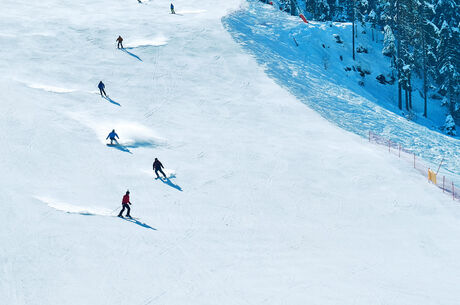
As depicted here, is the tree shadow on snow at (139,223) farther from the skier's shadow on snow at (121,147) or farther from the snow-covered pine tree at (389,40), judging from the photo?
the snow-covered pine tree at (389,40)

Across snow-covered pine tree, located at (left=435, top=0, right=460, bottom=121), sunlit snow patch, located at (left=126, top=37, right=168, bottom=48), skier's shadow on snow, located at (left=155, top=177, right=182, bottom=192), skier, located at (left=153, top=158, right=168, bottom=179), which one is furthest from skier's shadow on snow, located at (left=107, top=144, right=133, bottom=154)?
snow-covered pine tree, located at (left=435, top=0, right=460, bottom=121)

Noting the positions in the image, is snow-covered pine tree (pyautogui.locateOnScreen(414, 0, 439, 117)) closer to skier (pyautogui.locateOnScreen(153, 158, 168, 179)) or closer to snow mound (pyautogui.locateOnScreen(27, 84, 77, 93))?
snow mound (pyautogui.locateOnScreen(27, 84, 77, 93))

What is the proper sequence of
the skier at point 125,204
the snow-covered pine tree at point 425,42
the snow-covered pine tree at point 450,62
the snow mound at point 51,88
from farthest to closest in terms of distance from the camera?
1. the snow-covered pine tree at point 425,42
2. the snow-covered pine tree at point 450,62
3. the snow mound at point 51,88
4. the skier at point 125,204

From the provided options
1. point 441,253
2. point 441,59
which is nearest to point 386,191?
point 441,253

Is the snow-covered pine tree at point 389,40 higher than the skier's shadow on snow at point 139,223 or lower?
higher

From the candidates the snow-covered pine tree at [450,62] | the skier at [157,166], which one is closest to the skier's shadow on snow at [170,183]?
the skier at [157,166]

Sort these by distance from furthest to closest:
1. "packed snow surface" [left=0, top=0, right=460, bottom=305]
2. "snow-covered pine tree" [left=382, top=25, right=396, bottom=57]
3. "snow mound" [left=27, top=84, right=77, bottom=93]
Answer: "snow-covered pine tree" [left=382, top=25, right=396, bottom=57], "snow mound" [left=27, top=84, right=77, bottom=93], "packed snow surface" [left=0, top=0, right=460, bottom=305]

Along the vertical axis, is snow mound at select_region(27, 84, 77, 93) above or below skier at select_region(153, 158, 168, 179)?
above
